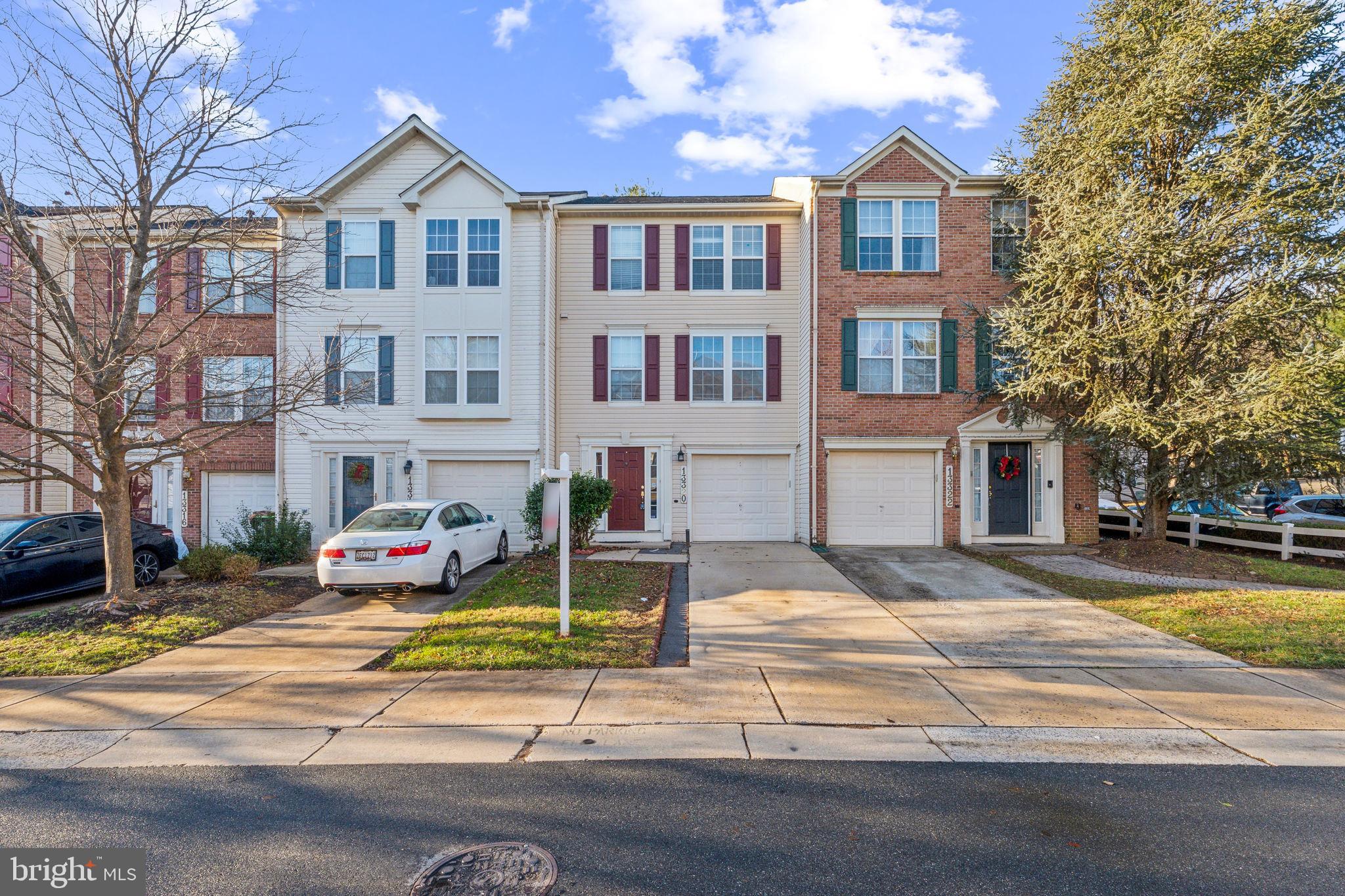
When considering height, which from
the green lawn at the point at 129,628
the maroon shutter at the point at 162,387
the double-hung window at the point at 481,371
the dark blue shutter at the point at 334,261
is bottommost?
the green lawn at the point at 129,628

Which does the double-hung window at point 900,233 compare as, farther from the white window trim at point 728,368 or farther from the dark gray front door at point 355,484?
the dark gray front door at point 355,484

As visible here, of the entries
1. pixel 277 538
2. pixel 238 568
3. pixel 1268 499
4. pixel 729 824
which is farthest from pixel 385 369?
pixel 1268 499

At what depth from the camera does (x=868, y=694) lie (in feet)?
20.0

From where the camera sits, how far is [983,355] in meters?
15.5

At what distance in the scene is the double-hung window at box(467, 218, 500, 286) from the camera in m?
15.7

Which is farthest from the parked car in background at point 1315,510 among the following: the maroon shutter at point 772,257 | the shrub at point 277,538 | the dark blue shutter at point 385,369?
the shrub at point 277,538

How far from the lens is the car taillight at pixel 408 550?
9.63 metres

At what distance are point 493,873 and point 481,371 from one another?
13.4 meters

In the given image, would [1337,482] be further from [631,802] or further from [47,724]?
[47,724]

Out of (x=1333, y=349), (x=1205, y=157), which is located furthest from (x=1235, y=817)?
(x=1205, y=157)

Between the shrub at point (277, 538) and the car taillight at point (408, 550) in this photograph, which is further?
the shrub at point (277, 538)

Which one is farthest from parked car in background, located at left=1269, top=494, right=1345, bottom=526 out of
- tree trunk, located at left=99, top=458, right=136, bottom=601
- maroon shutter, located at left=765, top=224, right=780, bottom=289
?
tree trunk, located at left=99, top=458, right=136, bottom=601

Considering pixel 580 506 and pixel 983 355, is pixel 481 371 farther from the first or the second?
pixel 983 355

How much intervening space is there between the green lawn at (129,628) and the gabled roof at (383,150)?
31.7 feet
